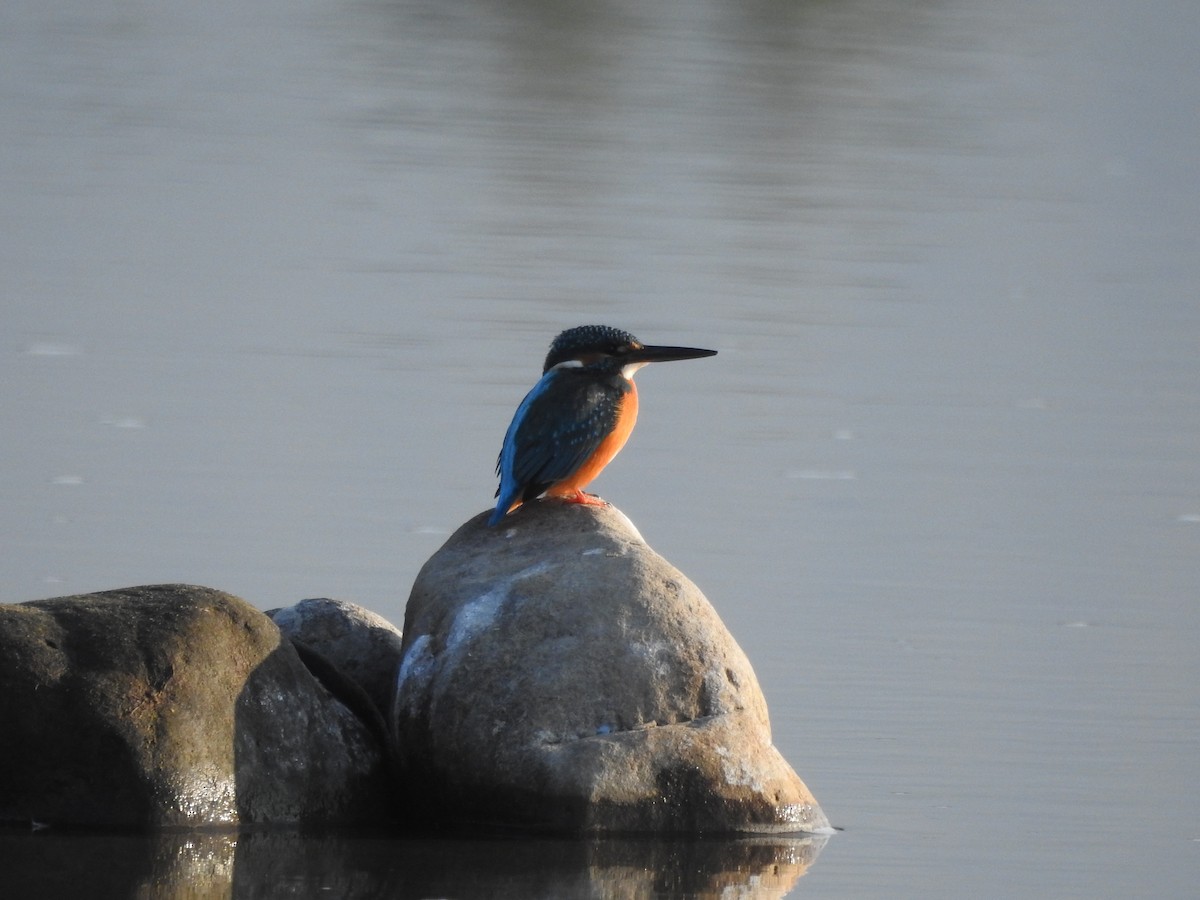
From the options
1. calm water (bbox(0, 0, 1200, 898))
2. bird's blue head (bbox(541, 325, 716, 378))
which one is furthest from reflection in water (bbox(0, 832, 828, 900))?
bird's blue head (bbox(541, 325, 716, 378))

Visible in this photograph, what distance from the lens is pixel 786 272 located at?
11.9m

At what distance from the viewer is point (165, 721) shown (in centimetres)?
488

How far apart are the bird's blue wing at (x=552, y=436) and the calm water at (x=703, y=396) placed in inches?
37.8

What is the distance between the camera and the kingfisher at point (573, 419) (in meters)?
5.58

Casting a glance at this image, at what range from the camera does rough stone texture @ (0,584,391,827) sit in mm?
4844

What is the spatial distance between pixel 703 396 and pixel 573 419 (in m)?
3.65

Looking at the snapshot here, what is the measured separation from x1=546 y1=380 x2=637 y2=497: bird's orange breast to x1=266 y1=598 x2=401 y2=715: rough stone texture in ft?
2.02

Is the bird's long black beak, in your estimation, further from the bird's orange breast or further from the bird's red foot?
the bird's red foot

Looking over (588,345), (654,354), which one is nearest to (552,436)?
(588,345)

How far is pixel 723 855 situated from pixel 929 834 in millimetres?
554

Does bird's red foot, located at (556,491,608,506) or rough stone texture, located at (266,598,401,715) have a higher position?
bird's red foot, located at (556,491,608,506)

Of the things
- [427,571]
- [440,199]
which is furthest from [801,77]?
[427,571]

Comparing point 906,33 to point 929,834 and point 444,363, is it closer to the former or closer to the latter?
point 444,363

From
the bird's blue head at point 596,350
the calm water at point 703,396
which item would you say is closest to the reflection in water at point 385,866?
the calm water at point 703,396
